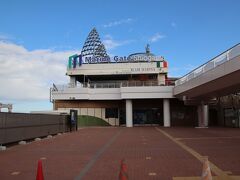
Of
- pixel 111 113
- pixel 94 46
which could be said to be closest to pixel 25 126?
pixel 111 113

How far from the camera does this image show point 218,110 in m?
48.8

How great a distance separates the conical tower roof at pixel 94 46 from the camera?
70162 millimetres

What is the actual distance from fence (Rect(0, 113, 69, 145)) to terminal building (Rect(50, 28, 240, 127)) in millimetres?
17562

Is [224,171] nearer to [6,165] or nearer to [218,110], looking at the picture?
[6,165]

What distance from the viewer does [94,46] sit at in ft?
232

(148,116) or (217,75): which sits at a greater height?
(217,75)

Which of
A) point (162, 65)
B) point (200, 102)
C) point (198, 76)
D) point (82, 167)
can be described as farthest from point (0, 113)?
point (162, 65)

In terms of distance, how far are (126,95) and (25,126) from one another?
25.1 meters

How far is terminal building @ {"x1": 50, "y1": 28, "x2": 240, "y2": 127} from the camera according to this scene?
45812mm

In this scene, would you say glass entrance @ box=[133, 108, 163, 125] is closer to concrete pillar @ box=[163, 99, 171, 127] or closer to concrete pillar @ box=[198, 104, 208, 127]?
concrete pillar @ box=[163, 99, 171, 127]

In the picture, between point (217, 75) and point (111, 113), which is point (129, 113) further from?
point (217, 75)

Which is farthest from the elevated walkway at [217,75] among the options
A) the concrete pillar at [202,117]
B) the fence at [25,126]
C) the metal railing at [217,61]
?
the fence at [25,126]

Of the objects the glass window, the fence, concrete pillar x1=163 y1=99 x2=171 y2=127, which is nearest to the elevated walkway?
concrete pillar x1=163 y1=99 x2=171 y2=127

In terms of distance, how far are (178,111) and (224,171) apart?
4122 centimetres
